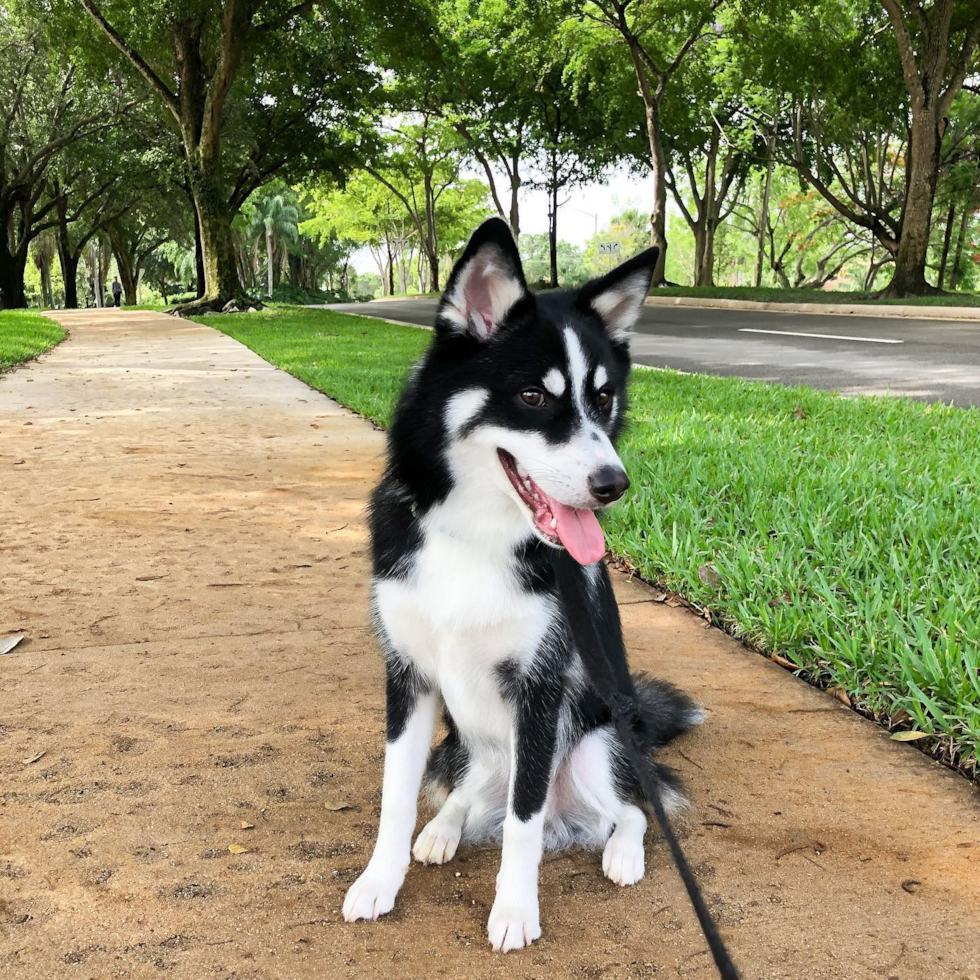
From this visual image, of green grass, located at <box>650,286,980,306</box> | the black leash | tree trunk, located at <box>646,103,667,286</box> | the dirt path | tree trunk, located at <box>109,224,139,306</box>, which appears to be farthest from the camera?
tree trunk, located at <box>109,224,139,306</box>

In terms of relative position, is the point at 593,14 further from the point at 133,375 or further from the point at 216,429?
the point at 216,429

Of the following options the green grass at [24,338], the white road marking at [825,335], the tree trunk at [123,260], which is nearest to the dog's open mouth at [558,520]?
the green grass at [24,338]

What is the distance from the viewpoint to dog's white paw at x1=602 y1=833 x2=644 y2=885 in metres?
2.13

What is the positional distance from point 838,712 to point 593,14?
2520 centimetres

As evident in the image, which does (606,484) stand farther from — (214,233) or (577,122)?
(577,122)

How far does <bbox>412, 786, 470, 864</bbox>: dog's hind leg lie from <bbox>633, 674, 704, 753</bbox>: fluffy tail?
1.83 ft

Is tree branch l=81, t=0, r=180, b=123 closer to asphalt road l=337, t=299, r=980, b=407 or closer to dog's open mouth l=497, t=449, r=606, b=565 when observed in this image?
asphalt road l=337, t=299, r=980, b=407

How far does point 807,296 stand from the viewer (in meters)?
22.9

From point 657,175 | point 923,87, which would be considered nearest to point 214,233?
point 657,175

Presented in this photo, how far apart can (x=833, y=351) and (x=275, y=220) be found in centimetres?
6510

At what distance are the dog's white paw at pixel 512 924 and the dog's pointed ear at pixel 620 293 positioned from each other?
4.75 ft

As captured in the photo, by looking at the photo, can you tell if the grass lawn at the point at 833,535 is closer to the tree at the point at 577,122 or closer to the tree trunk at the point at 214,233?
the tree trunk at the point at 214,233

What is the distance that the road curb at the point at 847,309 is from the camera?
56.5ft

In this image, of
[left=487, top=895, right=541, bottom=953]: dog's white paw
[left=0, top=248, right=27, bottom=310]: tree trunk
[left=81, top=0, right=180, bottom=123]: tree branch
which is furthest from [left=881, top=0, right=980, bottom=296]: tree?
[left=0, top=248, right=27, bottom=310]: tree trunk
